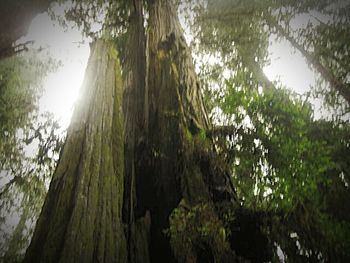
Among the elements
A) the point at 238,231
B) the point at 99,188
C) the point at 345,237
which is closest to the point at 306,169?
the point at 345,237

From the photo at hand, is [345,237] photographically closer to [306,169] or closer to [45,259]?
[306,169]

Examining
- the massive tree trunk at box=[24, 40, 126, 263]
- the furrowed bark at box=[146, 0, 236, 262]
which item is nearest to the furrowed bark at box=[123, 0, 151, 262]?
the furrowed bark at box=[146, 0, 236, 262]

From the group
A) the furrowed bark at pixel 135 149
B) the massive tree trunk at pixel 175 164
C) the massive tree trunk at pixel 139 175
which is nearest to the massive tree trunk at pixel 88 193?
the massive tree trunk at pixel 139 175

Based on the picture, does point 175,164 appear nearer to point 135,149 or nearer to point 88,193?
point 135,149

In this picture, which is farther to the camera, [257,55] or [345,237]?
[257,55]

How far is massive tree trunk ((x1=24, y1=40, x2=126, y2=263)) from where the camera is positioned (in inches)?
124

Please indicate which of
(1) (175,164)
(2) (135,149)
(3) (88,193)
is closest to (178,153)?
(1) (175,164)

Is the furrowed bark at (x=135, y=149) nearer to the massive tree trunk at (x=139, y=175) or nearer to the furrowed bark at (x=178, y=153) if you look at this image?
the massive tree trunk at (x=139, y=175)

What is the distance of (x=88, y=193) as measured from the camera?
142 inches

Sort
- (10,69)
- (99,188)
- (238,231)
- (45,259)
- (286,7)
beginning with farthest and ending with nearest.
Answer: (10,69) → (286,7) → (238,231) → (99,188) → (45,259)

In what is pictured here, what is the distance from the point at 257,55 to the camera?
1196 centimetres

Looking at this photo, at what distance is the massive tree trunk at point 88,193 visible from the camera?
3.16 metres

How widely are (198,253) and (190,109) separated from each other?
9.29ft

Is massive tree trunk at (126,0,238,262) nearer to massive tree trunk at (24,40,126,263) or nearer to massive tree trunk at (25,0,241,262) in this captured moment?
massive tree trunk at (25,0,241,262)
